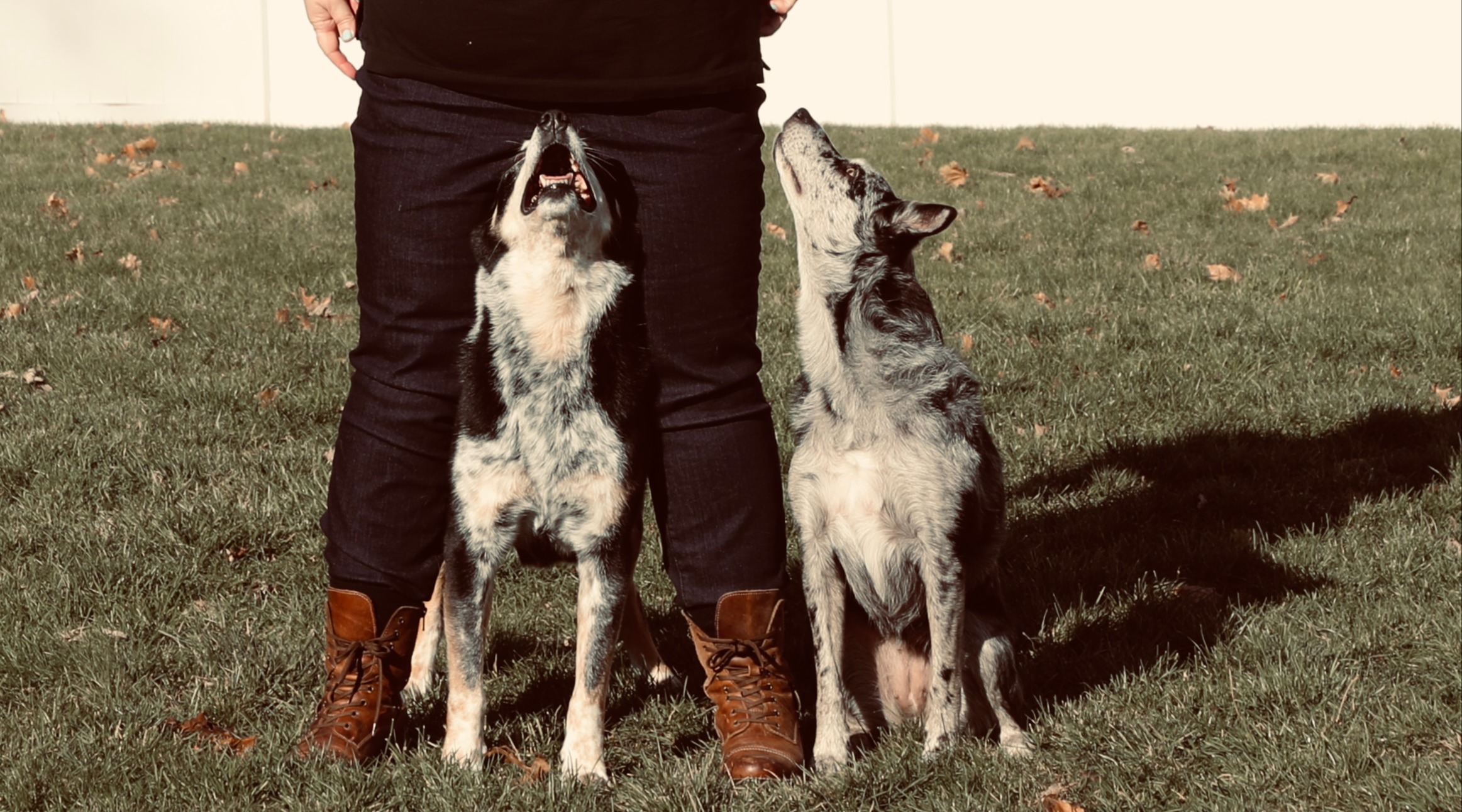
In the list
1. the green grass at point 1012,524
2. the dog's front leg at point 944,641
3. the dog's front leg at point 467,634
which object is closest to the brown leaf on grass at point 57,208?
the green grass at point 1012,524

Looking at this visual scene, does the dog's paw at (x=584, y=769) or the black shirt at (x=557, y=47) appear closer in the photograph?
the black shirt at (x=557, y=47)

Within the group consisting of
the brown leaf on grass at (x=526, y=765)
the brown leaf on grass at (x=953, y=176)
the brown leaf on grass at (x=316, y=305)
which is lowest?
the brown leaf on grass at (x=526, y=765)

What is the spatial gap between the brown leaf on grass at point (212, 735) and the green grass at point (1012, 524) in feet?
0.13

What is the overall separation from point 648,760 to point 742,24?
1774 millimetres

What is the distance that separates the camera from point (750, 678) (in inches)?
130

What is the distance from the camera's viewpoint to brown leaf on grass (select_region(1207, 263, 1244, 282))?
7863 millimetres

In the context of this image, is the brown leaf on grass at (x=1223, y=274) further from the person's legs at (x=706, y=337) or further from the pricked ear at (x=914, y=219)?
the person's legs at (x=706, y=337)

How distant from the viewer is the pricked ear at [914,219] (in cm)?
337

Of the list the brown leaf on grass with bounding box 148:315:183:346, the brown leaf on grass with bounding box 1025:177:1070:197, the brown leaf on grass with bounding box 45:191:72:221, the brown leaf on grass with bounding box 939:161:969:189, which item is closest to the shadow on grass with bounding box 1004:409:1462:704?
the brown leaf on grass with bounding box 148:315:183:346

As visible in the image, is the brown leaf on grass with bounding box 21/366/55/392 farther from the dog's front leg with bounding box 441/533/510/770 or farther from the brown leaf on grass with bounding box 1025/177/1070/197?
the brown leaf on grass with bounding box 1025/177/1070/197

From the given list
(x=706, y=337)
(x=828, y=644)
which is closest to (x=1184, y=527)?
(x=828, y=644)

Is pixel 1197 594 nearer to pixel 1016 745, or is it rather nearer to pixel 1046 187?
pixel 1016 745

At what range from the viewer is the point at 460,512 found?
3.13 m

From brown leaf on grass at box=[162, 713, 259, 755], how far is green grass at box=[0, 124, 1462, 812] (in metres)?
0.04
